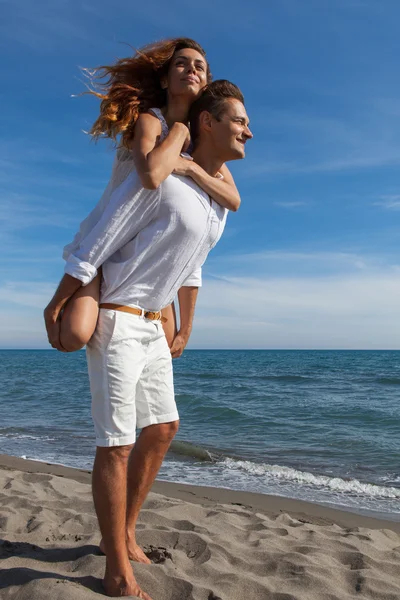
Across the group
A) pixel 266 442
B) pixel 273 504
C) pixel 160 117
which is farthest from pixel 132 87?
pixel 266 442

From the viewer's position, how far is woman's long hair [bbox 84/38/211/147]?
8.03ft

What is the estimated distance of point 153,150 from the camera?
89.2 inches

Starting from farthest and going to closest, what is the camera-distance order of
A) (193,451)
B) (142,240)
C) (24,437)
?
1. (24,437)
2. (193,451)
3. (142,240)

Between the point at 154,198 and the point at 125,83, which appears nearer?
the point at 154,198

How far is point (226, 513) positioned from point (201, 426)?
7606mm

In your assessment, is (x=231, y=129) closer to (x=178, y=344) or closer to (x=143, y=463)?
(x=178, y=344)

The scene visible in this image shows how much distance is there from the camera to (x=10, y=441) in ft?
30.1

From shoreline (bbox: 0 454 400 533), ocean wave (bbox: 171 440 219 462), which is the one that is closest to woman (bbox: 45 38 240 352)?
shoreline (bbox: 0 454 400 533)

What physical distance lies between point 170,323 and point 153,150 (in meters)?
1.01

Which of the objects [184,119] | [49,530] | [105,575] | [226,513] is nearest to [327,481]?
[226,513]

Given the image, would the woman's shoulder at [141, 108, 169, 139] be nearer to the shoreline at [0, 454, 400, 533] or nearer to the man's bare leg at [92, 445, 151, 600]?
the man's bare leg at [92, 445, 151, 600]

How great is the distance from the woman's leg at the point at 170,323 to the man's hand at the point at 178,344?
3 centimetres

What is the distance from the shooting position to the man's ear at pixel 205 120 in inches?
101

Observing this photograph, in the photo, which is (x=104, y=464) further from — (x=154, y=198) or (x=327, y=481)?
(x=327, y=481)
